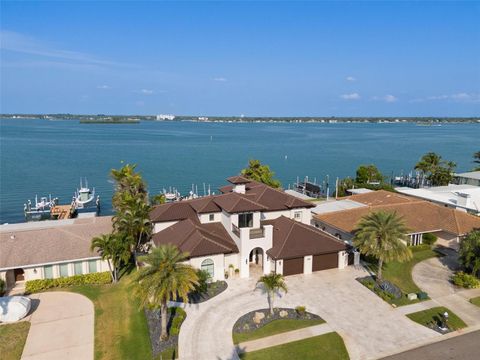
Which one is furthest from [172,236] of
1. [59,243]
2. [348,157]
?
[348,157]

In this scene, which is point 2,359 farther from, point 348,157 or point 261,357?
point 348,157

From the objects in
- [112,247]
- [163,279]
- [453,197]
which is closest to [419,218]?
[453,197]

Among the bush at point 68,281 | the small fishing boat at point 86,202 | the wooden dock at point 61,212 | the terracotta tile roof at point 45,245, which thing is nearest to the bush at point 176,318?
the bush at point 68,281

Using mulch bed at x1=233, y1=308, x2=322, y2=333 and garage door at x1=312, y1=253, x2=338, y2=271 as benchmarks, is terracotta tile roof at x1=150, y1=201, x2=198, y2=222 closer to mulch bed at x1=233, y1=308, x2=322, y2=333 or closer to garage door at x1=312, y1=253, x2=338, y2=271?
garage door at x1=312, y1=253, x2=338, y2=271

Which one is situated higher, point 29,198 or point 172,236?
point 172,236

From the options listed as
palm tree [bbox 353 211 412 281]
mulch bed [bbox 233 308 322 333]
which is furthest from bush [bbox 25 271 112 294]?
palm tree [bbox 353 211 412 281]
